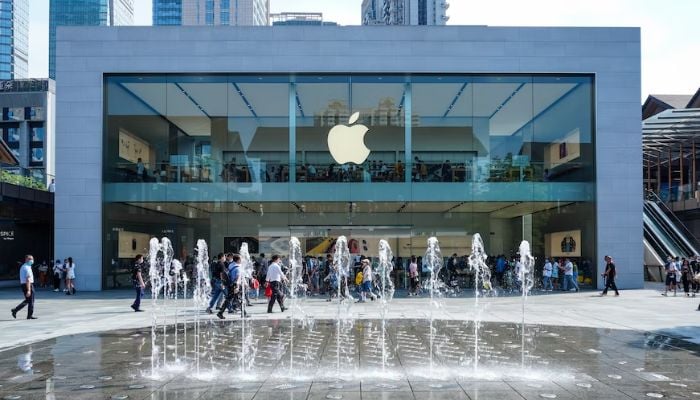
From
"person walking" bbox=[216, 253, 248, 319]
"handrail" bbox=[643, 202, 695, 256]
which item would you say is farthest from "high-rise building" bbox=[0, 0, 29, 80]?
"person walking" bbox=[216, 253, 248, 319]

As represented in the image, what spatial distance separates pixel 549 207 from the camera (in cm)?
2786

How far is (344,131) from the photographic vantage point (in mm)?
28141

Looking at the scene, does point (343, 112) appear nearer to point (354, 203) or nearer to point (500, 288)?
point (354, 203)

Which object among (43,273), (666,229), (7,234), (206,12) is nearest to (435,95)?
(666,229)

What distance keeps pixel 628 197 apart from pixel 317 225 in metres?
13.6

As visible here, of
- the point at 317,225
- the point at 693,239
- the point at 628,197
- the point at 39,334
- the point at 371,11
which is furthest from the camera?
the point at 371,11

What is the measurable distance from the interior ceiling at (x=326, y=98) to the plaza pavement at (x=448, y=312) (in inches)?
321

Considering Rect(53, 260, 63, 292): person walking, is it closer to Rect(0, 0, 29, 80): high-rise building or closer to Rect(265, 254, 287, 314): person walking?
Rect(265, 254, 287, 314): person walking

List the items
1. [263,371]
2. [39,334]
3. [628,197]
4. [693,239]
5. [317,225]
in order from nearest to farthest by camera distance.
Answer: [263,371]
[39,334]
[628,197]
[317,225]
[693,239]

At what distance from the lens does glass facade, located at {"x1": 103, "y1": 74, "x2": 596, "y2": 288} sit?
27.5 metres

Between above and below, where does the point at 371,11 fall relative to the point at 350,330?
above

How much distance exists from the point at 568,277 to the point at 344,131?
37.5ft

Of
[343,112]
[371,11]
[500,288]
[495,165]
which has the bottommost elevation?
[500,288]

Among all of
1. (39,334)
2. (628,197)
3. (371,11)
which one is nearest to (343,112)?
(628,197)
